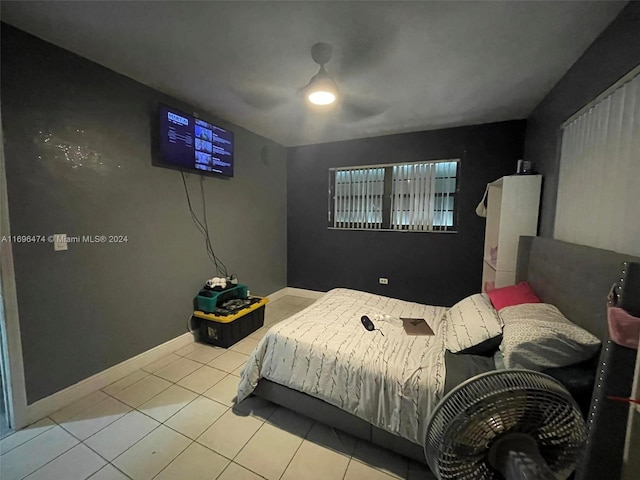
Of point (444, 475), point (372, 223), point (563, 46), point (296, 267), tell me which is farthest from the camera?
point (296, 267)

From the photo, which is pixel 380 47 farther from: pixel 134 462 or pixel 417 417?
pixel 134 462

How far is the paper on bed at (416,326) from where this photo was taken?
72.6 inches

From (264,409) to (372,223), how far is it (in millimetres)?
2783

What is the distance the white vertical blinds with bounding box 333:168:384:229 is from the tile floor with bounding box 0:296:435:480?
2741mm

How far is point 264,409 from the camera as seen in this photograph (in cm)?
179

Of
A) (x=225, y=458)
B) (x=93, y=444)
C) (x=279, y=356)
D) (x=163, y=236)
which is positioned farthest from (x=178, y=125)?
(x=225, y=458)

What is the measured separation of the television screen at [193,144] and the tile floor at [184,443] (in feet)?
6.66

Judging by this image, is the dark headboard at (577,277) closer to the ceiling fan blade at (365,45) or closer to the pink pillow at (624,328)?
the pink pillow at (624,328)

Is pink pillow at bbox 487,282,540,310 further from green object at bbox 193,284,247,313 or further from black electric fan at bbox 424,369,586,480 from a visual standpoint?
green object at bbox 193,284,247,313

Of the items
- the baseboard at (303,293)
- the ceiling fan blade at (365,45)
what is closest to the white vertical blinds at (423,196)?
the baseboard at (303,293)

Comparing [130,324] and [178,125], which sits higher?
[178,125]

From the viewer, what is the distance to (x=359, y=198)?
387 cm

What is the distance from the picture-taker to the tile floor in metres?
1.34

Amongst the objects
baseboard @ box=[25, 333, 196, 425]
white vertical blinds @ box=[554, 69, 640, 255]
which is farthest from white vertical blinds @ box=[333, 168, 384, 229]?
baseboard @ box=[25, 333, 196, 425]
